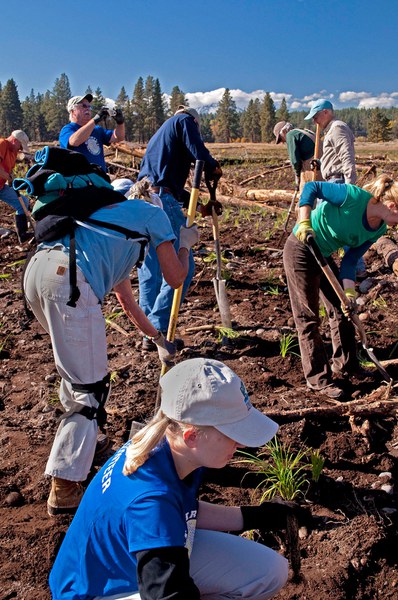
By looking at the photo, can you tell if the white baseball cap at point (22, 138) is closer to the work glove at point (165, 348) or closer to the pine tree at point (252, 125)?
the work glove at point (165, 348)

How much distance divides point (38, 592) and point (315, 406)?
6.78 feet

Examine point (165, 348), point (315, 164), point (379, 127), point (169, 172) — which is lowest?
point (165, 348)

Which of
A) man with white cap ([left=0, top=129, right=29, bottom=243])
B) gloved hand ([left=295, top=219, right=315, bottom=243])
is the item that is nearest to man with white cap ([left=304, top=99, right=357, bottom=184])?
gloved hand ([left=295, top=219, right=315, bottom=243])

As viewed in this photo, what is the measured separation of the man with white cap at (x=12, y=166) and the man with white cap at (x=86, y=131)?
73.4 inches

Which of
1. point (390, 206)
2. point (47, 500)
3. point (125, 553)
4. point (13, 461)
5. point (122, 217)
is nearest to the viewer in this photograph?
point (125, 553)

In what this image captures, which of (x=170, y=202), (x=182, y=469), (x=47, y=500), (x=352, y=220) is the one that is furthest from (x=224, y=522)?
(x=170, y=202)

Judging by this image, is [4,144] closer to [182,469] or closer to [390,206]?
[390,206]

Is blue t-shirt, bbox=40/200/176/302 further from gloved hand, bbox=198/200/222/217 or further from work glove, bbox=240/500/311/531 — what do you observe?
gloved hand, bbox=198/200/222/217

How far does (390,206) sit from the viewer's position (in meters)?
3.63

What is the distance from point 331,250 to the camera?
13.3 feet

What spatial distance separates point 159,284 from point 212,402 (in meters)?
3.10

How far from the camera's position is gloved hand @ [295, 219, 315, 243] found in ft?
12.6

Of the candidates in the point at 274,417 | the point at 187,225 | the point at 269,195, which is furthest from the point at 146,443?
the point at 269,195

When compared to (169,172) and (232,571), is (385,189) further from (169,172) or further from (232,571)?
(232,571)
